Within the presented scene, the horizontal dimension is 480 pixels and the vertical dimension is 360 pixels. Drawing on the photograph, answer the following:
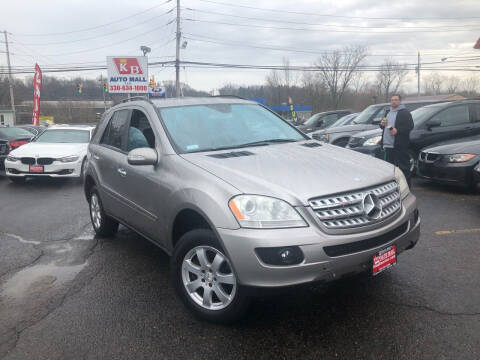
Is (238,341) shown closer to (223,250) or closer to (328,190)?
(223,250)

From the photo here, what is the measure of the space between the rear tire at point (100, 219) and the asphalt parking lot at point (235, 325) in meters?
0.32

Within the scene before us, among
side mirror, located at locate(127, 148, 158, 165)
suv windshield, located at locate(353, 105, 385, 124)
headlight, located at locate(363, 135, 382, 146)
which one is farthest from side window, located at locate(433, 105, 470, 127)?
side mirror, located at locate(127, 148, 158, 165)

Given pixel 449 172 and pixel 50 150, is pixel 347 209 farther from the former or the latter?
pixel 50 150

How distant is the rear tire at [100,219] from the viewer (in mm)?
5012

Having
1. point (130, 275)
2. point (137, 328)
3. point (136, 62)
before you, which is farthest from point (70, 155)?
point (136, 62)

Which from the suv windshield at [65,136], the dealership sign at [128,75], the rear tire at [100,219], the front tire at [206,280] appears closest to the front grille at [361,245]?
the front tire at [206,280]

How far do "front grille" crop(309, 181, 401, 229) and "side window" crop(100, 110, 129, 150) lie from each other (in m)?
2.59

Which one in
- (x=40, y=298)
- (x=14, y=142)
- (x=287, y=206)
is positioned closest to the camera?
(x=287, y=206)

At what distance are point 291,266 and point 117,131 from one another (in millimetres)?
3040

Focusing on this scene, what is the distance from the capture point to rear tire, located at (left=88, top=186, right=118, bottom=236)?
5.01 metres

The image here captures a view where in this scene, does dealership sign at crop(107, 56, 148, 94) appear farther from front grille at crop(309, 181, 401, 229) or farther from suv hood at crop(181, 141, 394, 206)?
front grille at crop(309, 181, 401, 229)

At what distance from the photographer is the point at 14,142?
12.8 metres

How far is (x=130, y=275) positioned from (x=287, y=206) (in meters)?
2.15

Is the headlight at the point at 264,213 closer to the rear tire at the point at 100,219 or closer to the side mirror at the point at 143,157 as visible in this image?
the side mirror at the point at 143,157
